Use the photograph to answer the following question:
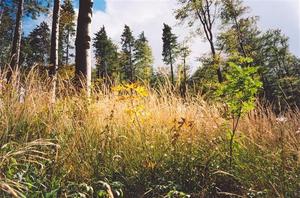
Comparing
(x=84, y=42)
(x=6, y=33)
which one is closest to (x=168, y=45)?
(x=6, y=33)

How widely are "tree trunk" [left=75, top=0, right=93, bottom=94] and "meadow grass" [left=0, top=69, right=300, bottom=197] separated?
1.79 metres

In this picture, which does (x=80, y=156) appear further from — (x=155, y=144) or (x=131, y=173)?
(x=155, y=144)

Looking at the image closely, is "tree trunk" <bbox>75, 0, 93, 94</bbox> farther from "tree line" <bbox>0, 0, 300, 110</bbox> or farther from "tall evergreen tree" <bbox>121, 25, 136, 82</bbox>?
"tall evergreen tree" <bbox>121, 25, 136, 82</bbox>

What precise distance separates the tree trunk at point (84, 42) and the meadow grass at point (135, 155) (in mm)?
1789

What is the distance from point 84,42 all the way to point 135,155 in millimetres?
3352

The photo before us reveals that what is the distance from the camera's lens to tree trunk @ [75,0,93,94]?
19.3 ft

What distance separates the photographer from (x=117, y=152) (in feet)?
10.9

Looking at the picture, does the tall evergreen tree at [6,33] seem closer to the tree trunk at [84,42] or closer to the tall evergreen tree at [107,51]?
the tall evergreen tree at [107,51]

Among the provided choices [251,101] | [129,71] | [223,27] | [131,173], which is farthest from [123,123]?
[129,71]

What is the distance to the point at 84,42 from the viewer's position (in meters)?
6.04

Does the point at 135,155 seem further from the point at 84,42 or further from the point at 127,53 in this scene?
the point at 127,53

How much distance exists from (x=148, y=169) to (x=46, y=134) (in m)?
1.12

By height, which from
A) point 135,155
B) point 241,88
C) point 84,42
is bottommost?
point 135,155

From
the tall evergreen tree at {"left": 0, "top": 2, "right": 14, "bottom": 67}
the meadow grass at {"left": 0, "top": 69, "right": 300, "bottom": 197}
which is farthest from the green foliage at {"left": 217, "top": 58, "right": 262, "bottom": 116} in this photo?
the tall evergreen tree at {"left": 0, "top": 2, "right": 14, "bottom": 67}
